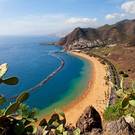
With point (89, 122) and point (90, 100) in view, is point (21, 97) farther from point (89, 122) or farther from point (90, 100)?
point (90, 100)

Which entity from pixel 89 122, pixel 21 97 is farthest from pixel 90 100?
pixel 21 97

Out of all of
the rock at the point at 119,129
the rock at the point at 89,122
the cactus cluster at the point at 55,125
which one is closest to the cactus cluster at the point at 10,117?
the cactus cluster at the point at 55,125

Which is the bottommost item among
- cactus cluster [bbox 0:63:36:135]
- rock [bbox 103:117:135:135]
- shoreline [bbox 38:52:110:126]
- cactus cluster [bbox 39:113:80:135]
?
shoreline [bbox 38:52:110:126]

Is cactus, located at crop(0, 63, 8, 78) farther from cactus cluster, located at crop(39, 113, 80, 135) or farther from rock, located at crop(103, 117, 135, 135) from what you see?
rock, located at crop(103, 117, 135, 135)

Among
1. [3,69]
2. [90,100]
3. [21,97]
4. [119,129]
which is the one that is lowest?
[90,100]

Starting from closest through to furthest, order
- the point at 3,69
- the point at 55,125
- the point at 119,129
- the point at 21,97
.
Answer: the point at 3,69 < the point at 21,97 < the point at 55,125 < the point at 119,129

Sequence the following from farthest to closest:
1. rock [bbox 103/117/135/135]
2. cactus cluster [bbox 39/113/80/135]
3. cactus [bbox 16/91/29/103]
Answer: rock [bbox 103/117/135/135] → cactus cluster [bbox 39/113/80/135] → cactus [bbox 16/91/29/103]

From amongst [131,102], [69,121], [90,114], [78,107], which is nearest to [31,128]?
[131,102]

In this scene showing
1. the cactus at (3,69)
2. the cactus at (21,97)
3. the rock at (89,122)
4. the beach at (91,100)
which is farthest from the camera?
the beach at (91,100)

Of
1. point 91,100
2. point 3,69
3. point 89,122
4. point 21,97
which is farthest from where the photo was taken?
point 91,100

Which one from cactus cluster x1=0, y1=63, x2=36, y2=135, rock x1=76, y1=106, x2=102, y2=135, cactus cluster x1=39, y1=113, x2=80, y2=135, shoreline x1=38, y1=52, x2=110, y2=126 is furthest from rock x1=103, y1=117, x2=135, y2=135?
shoreline x1=38, y1=52, x2=110, y2=126

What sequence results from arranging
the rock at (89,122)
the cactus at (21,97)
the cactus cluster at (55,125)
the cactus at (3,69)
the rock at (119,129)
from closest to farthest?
the cactus at (3,69) → the cactus at (21,97) → the cactus cluster at (55,125) → the rock at (119,129) → the rock at (89,122)

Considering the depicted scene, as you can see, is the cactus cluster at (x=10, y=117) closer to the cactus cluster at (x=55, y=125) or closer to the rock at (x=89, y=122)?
the cactus cluster at (x=55, y=125)
